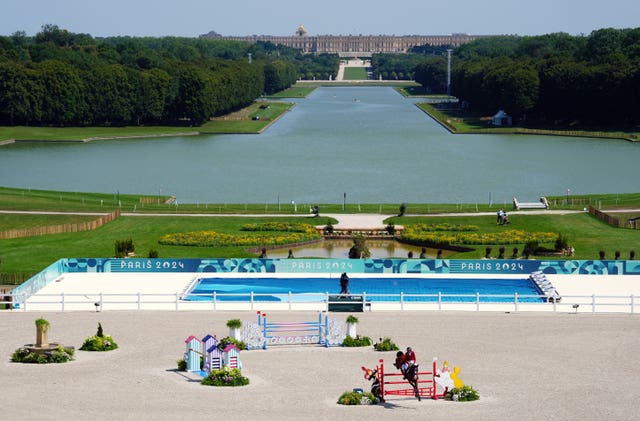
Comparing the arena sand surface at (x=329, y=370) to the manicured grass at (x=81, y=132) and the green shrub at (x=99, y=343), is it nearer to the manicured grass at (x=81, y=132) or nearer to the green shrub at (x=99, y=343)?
the green shrub at (x=99, y=343)

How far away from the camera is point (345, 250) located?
70688 mm

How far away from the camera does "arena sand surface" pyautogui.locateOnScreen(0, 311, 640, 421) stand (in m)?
32.0

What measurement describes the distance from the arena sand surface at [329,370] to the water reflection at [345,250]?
2294 centimetres

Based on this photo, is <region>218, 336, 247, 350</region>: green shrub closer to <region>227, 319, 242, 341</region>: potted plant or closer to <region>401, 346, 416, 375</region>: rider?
<region>227, 319, 242, 341</region>: potted plant

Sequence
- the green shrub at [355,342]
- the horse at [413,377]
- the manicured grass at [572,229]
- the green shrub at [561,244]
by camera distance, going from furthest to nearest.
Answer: the manicured grass at [572,229] → the green shrub at [561,244] → the green shrub at [355,342] → the horse at [413,377]

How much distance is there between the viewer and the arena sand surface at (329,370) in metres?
32.0

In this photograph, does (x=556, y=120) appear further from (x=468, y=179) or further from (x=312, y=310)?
(x=312, y=310)

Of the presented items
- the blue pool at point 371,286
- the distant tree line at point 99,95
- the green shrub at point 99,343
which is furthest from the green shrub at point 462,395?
the distant tree line at point 99,95

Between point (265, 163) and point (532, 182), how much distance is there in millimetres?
30906

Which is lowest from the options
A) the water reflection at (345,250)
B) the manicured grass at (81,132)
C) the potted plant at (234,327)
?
the water reflection at (345,250)

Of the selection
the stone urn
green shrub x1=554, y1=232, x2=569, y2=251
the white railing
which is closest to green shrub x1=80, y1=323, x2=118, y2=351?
the white railing

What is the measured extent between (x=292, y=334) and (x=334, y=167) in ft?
269

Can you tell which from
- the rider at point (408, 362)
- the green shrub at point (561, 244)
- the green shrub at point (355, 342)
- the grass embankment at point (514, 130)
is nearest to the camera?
the rider at point (408, 362)

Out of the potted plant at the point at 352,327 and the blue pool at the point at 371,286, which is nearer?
the potted plant at the point at 352,327
